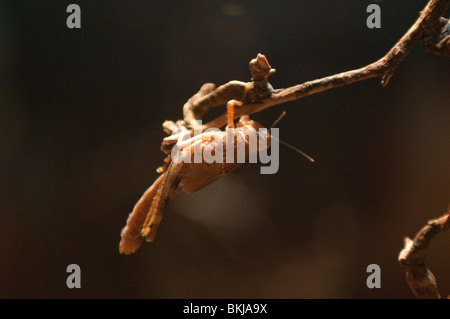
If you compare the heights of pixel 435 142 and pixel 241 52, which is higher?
pixel 241 52

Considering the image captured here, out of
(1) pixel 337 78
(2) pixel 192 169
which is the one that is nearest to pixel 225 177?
(2) pixel 192 169

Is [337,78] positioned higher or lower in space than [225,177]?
higher

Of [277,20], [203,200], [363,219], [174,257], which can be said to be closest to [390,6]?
[277,20]

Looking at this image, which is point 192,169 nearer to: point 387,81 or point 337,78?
point 337,78

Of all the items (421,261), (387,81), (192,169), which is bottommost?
(421,261)

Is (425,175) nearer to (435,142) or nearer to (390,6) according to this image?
(435,142)
